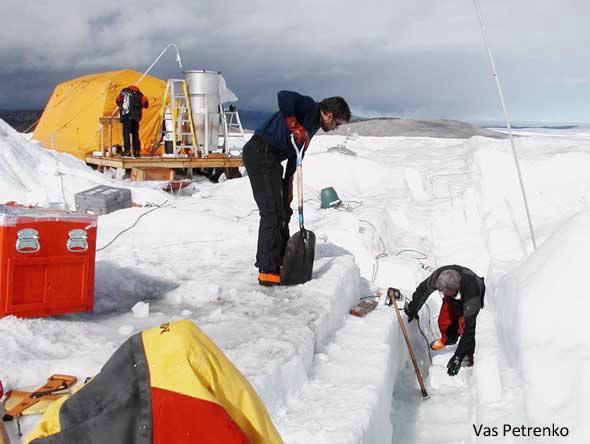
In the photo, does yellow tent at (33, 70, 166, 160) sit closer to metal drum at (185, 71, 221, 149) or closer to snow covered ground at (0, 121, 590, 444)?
metal drum at (185, 71, 221, 149)

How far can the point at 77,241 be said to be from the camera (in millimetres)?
3502

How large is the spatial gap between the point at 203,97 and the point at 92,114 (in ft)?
10.7

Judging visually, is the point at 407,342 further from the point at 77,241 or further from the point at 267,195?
the point at 77,241

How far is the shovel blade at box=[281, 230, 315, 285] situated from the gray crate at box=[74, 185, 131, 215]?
3663 millimetres

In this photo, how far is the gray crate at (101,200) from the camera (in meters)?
7.36

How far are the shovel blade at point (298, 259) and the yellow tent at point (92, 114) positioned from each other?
10.1m

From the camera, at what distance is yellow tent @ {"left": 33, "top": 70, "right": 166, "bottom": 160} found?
46.4ft

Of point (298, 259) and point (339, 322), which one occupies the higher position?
point (298, 259)

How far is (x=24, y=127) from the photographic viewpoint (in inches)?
738

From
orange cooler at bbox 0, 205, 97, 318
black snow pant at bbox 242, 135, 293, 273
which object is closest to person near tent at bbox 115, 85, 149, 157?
black snow pant at bbox 242, 135, 293, 273

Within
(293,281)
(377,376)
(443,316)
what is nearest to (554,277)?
(377,376)

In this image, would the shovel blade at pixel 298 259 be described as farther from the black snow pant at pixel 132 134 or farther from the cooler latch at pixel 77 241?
the black snow pant at pixel 132 134

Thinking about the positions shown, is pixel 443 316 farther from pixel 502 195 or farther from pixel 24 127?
pixel 24 127

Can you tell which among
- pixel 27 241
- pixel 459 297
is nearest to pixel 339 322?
pixel 459 297
